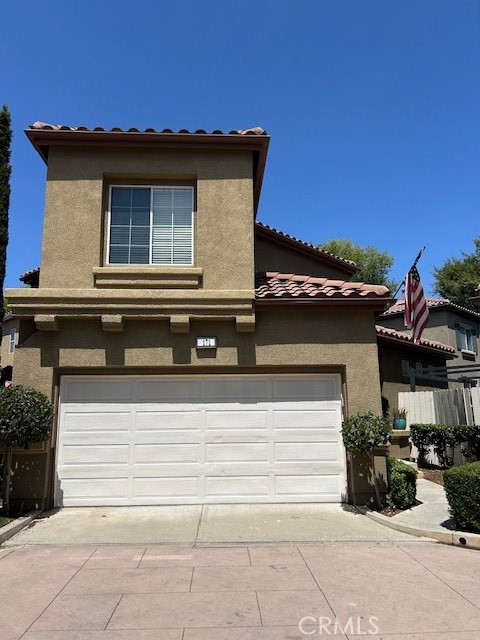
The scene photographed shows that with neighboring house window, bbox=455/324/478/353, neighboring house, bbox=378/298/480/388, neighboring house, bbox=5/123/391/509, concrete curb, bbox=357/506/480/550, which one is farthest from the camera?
neighboring house window, bbox=455/324/478/353

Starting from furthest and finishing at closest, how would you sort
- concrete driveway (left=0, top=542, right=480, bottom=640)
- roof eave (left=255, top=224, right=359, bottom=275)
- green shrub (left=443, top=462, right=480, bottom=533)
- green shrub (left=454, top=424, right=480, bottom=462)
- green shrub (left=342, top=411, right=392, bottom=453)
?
roof eave (left=255, top=224, right=359, bottom=275) < green shrub (left=454, top=424, right=480, bottom=462) < green shrub (left=342, top=411, right=392, bottom=453) < green shrub (left=443, top=462, right=480, bottom=533) < concrete driveway (left=0, top=542, right=480, bottom=640)

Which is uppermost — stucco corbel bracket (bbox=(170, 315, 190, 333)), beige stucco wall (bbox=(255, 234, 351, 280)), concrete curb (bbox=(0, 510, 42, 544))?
beige stucco wall (bbox=(255, 234, 351, 280))

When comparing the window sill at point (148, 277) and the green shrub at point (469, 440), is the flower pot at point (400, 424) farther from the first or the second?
the window sill at point (148, 277)

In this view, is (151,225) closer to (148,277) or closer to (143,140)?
(148,277)

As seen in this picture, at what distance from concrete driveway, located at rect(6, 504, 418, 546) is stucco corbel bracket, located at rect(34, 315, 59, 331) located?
10.4ft

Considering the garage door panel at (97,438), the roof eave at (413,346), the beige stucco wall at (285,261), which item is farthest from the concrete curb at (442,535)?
the roof eave at (413,346)

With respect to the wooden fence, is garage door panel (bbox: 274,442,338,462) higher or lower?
lower

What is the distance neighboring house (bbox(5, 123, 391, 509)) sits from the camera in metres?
8.74

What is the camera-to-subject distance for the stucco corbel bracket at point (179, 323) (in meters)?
8.77

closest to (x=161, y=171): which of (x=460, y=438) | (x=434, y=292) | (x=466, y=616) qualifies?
(x=466, y=616)

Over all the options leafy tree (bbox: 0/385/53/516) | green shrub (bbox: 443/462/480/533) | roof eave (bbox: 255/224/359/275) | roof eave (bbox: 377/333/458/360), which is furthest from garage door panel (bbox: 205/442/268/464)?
roof eave (bbox: 377/333/458/360)

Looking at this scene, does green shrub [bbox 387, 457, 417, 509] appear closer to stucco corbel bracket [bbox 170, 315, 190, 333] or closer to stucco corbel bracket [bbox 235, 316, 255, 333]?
stucco corbel bracket [bbox 235, 316, 255, 333]

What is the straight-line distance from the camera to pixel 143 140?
9.40m

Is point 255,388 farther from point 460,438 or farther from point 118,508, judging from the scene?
point 460,438
